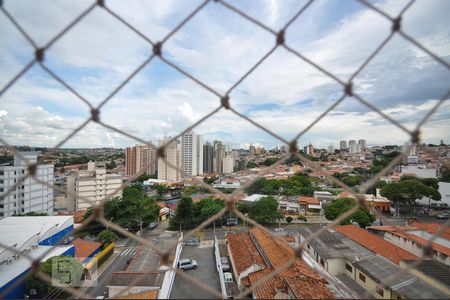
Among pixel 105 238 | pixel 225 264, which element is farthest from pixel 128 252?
pixel 225 264

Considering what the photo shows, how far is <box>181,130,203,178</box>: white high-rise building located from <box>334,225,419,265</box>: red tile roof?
14694 millimetres

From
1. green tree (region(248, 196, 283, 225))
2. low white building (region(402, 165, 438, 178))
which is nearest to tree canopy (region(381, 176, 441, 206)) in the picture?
low white building (region(402, 165, 438, 178))

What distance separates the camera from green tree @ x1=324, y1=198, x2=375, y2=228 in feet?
26.7

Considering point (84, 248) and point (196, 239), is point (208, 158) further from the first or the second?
point (84, 248)

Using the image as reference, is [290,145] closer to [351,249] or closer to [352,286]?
[352,286]

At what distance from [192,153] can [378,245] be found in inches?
627

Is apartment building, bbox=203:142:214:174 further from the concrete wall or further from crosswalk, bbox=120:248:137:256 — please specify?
the concrete wall

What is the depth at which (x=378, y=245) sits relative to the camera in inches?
215

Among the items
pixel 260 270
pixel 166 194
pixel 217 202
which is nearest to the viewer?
pixel 260 270

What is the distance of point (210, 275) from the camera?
16.8 ft

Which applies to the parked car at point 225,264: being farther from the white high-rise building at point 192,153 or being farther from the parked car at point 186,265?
the white high-rise building at point 192,153

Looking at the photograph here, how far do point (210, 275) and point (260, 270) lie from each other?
1.65 meters

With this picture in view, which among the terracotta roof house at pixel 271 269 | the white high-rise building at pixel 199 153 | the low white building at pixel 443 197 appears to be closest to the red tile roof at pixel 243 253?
the terracotta roof house at pixel 271 269

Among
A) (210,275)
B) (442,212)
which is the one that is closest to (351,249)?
(210,275)
